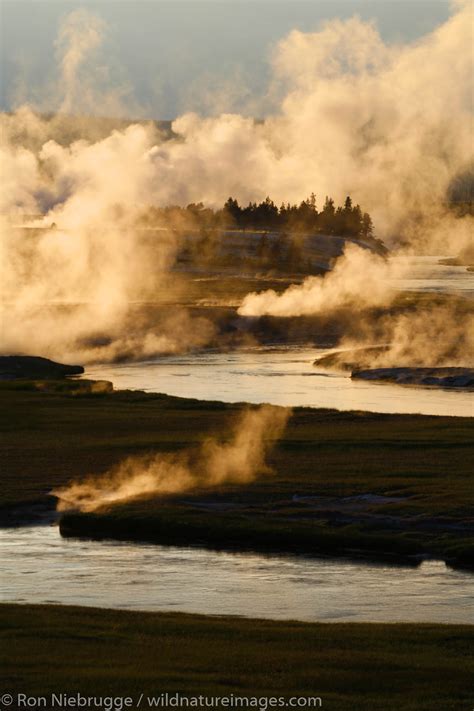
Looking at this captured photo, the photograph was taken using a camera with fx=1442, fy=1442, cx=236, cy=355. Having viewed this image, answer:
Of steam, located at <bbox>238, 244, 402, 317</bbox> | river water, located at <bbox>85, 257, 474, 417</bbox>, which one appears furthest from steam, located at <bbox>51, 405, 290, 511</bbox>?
steam, located at <bbox>238, 244, 402, 317</bbox>

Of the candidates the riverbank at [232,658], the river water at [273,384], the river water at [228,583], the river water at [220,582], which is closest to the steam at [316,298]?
the river water at [273,384]

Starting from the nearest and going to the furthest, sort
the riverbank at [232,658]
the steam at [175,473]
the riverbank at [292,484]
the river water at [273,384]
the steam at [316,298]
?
1. the riverbank at [232,658]
2. the riverbank at [292,484]
3. the steam at [175,473]
4. the river water at [273,384]
5. the steam at [316,298]

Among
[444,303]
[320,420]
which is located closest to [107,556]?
[320,420]

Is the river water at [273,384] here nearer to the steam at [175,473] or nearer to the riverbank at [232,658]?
the steam at [175,473]

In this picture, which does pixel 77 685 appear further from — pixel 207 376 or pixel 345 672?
pixel 207 376

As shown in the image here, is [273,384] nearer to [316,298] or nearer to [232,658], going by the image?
[316,298]

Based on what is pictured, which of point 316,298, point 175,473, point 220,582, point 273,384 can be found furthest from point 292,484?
point 316,298
